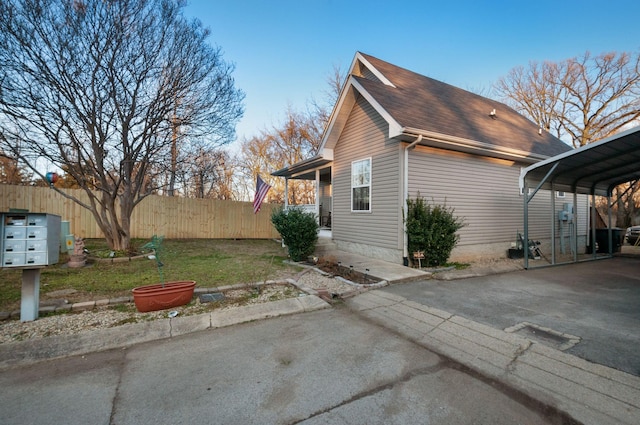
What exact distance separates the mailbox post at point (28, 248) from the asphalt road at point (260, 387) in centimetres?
142

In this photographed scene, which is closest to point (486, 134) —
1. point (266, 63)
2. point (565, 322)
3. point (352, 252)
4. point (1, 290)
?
point (352, 252)

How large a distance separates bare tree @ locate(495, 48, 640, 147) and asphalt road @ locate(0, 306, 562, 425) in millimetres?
27679

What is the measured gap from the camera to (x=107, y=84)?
7.96 meters

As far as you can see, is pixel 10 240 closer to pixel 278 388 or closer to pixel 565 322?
pixel 278 388

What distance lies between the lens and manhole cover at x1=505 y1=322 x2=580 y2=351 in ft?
11.1

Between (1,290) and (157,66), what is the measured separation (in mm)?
6529

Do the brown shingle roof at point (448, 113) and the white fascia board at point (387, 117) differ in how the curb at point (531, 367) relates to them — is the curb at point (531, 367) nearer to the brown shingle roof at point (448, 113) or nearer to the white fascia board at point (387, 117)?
the white fascia board at point (387, 117)

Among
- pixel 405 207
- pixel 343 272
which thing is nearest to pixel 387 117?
pixel 405 207

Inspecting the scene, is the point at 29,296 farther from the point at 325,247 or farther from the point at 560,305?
the point at 560,305

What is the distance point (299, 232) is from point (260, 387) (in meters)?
6.04

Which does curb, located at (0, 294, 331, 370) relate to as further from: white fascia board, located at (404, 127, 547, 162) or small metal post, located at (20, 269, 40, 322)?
white fascia board, located at (404, 127, 547, 162)

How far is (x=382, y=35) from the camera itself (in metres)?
14.4

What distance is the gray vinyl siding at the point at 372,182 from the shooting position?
799cm

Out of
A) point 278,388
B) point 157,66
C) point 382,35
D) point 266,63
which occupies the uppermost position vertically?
point 382,35
